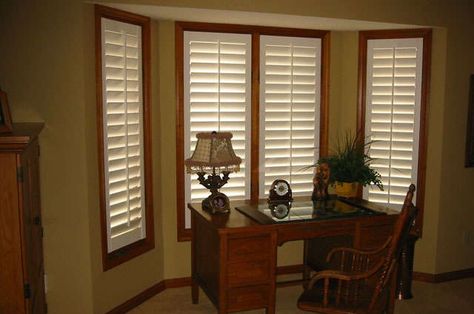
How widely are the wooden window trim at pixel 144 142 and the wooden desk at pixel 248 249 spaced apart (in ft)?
1.91

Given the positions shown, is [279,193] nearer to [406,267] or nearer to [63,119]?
[406,267]

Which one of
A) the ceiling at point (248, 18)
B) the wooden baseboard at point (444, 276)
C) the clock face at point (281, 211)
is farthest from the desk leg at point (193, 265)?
the wooden baseboard at point (444, 276)

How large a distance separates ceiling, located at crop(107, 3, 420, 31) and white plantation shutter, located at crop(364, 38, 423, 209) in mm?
232

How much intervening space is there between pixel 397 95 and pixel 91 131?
253cm

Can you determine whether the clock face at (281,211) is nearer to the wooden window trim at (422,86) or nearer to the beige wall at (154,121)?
the beige wall at (154,121)

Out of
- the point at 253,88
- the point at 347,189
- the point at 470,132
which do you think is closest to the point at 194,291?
the point at 347,189

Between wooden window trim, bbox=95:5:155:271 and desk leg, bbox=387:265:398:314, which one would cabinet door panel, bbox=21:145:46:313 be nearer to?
wooden window trim, bbox=95:5:155:271

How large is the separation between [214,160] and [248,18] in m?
1.14

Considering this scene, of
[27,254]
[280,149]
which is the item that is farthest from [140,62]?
[27,254]

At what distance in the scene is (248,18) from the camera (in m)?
3.67

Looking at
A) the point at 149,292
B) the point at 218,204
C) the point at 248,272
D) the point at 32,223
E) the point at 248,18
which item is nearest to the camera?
the point at 32,223

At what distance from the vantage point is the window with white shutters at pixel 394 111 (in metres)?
4.09

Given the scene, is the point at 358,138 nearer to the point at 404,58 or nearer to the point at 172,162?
the point at 404,58

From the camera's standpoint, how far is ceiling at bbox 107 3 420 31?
3.37 meters
